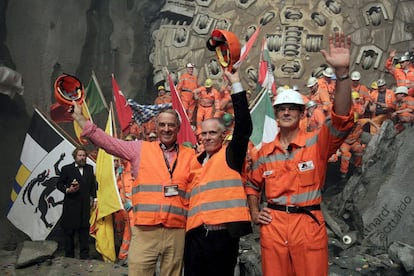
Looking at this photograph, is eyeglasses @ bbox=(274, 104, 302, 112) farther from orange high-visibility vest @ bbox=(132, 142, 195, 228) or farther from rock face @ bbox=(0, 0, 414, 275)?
rock face @ bbox=(0, 0, 414, 275)

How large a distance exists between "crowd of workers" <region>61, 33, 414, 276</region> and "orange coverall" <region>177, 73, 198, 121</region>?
861 centimetres

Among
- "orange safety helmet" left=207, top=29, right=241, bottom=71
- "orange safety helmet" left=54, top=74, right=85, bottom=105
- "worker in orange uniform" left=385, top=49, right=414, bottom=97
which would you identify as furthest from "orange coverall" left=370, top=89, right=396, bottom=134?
"orange safety helmet" left=54, top=74, right=85, bottom=105

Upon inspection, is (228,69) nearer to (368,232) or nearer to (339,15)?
(368,232)

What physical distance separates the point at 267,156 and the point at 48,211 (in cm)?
636

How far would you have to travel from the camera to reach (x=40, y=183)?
8.50 metres

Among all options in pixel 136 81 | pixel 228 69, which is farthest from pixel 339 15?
pixel 228 69

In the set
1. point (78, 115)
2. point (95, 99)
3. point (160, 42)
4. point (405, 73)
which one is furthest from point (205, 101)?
point (78, 115)

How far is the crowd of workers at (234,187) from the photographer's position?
2.98 meters

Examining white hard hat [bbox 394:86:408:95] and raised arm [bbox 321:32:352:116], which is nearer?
raised arm [bbox 321:32:352:116]

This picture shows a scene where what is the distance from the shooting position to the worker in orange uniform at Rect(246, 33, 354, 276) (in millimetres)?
2922

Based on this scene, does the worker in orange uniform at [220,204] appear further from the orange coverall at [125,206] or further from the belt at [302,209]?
the orange coverall at [125,206]

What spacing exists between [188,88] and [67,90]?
870cm

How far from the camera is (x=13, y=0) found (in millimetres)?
12047

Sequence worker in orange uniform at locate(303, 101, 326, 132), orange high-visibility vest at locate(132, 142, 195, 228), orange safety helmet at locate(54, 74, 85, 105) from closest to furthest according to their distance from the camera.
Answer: orange high-visibility vest at locate(132, 142, 195, 228) → orange safety helmet at locate(54, 74, 85, 105) → worker in orange uniform at locate(303, 101, 326, 132)
